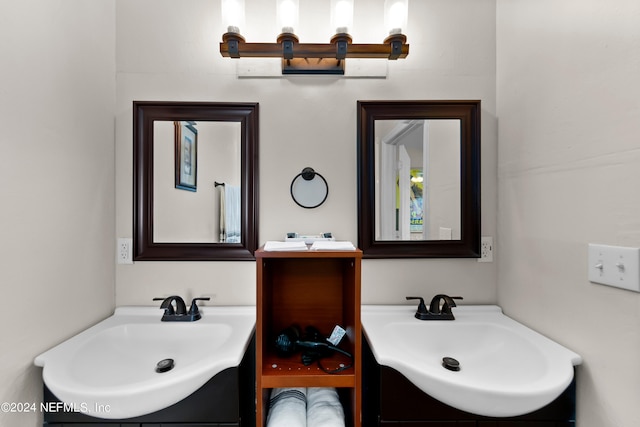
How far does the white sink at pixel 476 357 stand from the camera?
84 cm

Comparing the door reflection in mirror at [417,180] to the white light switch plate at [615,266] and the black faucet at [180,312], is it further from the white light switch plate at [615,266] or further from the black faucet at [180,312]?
the black faucet at [180,312]

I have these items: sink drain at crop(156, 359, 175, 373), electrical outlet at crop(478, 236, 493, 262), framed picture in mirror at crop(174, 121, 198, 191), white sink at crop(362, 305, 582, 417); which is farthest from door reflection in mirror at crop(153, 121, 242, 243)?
electrical outlet at crop(478, 236, 493, 262)

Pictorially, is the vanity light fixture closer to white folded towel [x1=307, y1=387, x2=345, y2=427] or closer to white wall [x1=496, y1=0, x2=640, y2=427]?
white wall [x1=496, y1=0, x2=640, y2=427]

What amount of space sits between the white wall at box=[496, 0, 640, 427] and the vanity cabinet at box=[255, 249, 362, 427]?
708mm

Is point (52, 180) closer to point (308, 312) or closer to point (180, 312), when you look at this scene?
point (180, 312)

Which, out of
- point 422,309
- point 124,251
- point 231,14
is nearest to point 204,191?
point 124,251

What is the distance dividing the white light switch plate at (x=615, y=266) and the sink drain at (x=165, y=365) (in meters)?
1.44

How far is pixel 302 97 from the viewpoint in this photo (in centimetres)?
139

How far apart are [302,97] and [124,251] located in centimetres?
108

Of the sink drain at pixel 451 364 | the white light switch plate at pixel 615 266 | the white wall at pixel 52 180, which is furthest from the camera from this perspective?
the sink drain at pixel 451 364

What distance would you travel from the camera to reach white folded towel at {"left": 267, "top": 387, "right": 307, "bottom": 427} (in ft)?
3.20

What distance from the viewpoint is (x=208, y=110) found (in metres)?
1.37

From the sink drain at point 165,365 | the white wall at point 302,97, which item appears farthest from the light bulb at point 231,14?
the sink drain at point 165,365

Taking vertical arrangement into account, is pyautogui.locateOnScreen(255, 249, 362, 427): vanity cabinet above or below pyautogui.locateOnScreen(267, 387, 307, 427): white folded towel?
above
